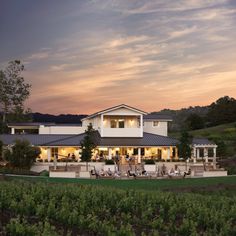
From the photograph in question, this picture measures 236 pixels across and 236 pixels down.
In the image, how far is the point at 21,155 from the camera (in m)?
40.7

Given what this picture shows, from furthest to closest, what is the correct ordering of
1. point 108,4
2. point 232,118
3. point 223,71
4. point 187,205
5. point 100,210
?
1. point 232,118
2. point 223,71
3. point 108,4
4. point 187,205
5. point 100,210

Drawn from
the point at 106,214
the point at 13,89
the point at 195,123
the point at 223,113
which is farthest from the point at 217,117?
the point at 106,214

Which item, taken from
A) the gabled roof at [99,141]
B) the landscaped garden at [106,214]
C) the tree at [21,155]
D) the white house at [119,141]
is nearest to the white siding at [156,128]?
the white house at [119,141]

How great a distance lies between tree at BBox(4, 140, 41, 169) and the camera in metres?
40.7

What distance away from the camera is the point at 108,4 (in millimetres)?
36688

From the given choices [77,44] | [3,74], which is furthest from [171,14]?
[3,74]

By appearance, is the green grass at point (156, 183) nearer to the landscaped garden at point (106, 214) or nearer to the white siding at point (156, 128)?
the landscaped garden at point (106, 214)

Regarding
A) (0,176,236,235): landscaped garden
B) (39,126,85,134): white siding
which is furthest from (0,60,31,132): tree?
(0,176,236,235): landscaped garden

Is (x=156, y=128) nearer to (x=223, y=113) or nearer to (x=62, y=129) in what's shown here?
(x=62, y=129)

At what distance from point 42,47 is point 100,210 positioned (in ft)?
115

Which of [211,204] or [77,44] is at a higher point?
[77,44]

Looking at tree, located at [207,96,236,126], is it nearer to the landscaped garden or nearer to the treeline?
the treeline

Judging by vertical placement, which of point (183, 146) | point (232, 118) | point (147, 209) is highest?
point (232, 118)

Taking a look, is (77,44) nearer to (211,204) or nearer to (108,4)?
(108,4)
